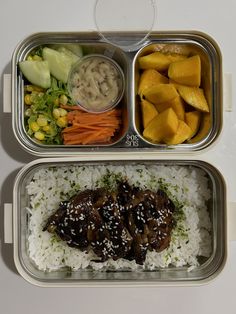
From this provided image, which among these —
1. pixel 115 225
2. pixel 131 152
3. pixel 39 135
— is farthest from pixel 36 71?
pixel 115 225

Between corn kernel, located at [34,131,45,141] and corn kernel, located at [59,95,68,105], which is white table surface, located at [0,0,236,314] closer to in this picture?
corn kernel, located at [34,131,45,141]

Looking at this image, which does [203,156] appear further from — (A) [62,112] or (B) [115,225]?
(A) [62,112]

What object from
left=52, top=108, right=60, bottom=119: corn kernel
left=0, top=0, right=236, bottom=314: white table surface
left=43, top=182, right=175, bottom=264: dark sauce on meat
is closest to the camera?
left=43, top=182, right=175, bottom=264: dark sauce on meat

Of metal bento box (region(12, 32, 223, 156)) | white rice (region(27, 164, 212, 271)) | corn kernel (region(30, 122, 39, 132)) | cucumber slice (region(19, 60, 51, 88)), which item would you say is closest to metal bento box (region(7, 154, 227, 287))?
white rice (region(27, 164, 212, 271))

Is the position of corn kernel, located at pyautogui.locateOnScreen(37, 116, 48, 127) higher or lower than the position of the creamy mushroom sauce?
lower

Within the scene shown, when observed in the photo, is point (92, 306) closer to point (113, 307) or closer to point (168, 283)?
point (113, 307)

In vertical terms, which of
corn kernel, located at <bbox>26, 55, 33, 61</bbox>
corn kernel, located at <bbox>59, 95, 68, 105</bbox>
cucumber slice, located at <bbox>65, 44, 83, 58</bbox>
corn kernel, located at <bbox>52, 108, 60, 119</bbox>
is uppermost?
cucumber slice, located at <bbox>65, 44, 83, 58</bbox>

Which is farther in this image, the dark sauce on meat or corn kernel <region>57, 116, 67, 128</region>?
corn kernel <region>57, 116, 67, 128</region>

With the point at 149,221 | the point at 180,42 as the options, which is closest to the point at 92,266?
the point at 149,221
